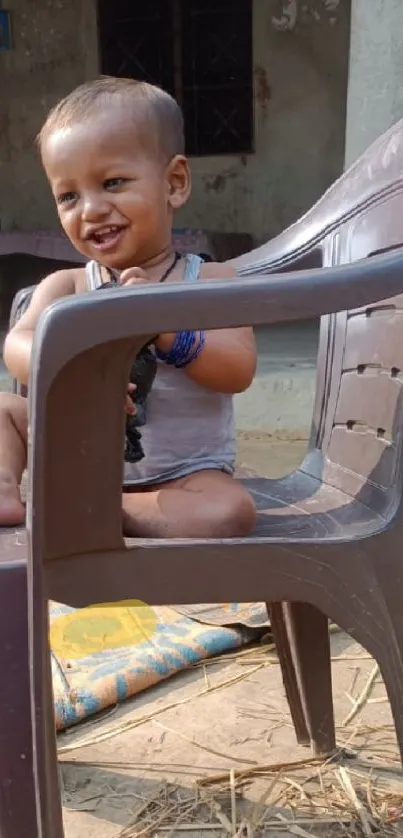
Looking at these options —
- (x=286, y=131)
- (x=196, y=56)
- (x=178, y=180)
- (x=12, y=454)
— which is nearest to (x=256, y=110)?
(x=286, y=131)

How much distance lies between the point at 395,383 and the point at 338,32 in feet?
20.5

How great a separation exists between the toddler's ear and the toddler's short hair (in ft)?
0.05

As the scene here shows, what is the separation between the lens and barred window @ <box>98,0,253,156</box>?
274 inches

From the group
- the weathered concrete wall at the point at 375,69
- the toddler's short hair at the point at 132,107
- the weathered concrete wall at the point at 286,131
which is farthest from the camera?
the weathered concrete wall at the point at 286,131

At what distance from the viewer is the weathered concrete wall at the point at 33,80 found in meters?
7.27

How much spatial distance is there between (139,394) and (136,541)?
0.29m

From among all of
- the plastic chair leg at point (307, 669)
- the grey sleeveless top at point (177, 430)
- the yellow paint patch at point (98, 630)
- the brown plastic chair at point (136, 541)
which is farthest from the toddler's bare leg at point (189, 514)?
the yellow paint patch at point (98, 630)

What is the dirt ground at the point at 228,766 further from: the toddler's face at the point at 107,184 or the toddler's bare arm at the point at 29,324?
the toddler's face at the point at 107,184

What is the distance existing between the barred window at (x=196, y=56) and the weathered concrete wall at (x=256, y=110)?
0.10 m

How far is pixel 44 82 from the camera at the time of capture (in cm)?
747

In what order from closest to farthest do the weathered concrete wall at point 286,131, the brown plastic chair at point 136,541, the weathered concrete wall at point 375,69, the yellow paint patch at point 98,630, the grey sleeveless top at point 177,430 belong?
the brown plastic chair at point 136,541
the grey sleeveless top at point 177,430
the yellow paint patch at point 98,630
the weathered concrete wall at point 375,69
the weathered concrete wall at point 286,131

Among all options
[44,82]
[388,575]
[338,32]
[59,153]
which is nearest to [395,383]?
[388,575]

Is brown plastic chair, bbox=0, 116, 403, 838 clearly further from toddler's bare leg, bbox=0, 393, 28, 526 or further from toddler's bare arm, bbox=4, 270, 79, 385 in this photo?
toddler's bare arm, bbox=4, 270, 79, 385

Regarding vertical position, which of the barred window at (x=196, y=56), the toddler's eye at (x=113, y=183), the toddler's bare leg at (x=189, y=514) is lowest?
the toddler's bare leg at (x=189, y=514)
